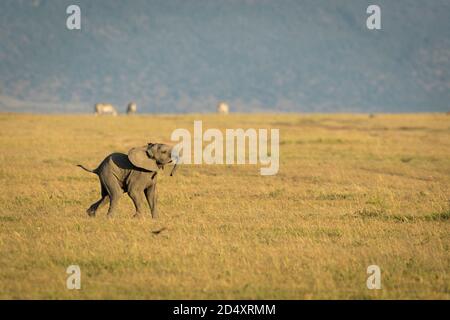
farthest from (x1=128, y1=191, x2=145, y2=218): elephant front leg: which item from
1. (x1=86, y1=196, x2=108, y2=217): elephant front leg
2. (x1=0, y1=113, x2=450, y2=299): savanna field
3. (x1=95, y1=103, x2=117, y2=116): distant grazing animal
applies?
(x1=95, y1=103, x2=117, y2=116): distant grazing animal

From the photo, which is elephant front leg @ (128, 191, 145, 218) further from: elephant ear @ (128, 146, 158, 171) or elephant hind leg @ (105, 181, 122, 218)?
elephant ear @ (128, 146, 158, 171)

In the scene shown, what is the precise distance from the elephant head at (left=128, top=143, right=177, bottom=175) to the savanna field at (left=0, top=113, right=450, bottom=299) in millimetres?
941

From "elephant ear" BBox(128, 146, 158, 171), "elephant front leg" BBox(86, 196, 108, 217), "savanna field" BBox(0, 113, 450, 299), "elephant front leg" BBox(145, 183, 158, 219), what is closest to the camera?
"savanna field" BBox(0, 113, 450, 299)

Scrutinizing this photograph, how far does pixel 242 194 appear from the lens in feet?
62.5

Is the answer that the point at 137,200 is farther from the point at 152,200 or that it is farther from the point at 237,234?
the point at 237,234

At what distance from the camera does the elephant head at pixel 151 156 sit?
14367 millimetres

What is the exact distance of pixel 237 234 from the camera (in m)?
13.5

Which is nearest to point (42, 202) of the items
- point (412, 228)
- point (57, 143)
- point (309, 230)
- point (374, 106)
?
point (309, 230)

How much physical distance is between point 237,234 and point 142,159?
215cm

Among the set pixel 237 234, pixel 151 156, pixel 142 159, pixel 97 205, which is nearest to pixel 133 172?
pixel 142 159

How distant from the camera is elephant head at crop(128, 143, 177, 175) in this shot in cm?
1437

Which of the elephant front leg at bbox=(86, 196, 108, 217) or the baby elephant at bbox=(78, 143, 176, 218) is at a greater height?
the baby elephant at bbox=(78, 143, 176, 218)

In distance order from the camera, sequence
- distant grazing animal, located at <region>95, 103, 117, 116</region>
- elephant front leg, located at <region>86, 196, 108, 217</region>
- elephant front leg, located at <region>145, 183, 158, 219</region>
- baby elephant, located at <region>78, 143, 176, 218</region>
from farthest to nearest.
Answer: distant grazing animal, located at <region>95, 103, 117, 116</region> < elephant front leg, located at <region>86, 196, 108, 217</region> < elephant front leg, located at <region>145, 183, 158, 219</region> < baby elephant, located at <region>78, 143, 176, 218</region>

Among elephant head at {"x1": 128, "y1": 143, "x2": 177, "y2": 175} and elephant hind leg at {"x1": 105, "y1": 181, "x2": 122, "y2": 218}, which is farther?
elephant hind leg at {"x1": 105, "y1": 181, "x2": 122, "y2": 218}
